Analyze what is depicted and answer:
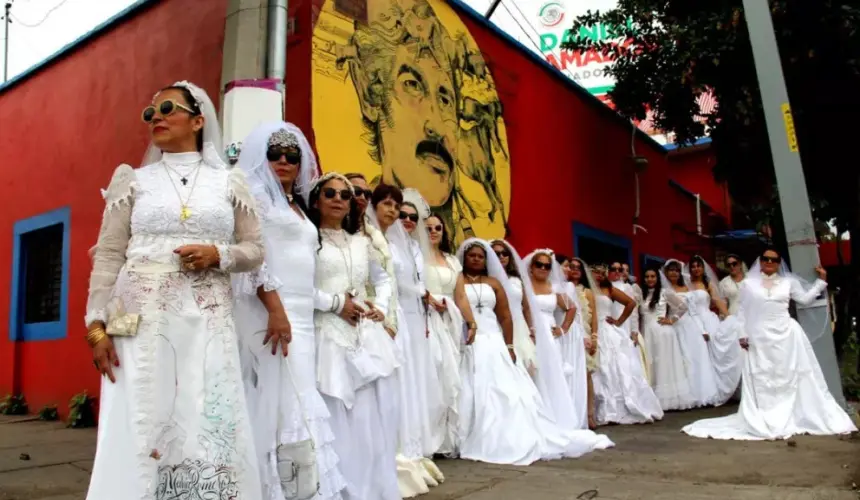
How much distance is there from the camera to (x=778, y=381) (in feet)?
23.7

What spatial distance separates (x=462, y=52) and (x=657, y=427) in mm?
4600

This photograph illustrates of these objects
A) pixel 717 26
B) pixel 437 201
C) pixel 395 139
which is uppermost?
pixel 717 26

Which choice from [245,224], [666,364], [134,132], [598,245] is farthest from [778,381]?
[134,132]

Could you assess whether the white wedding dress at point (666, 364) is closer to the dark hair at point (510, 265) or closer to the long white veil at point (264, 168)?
the dark hair at point (510, 265)

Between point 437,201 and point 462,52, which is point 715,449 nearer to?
point 437,201

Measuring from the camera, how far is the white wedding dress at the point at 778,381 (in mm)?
6922

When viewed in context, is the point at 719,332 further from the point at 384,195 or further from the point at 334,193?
the point at 334,193

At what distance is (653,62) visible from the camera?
11.1 meters

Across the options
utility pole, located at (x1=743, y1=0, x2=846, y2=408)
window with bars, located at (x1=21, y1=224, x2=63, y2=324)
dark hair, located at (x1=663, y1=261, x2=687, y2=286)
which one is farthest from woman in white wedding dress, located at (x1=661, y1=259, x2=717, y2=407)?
window with bars, located at (x1=21, y1=224, x2=63, y2=324)

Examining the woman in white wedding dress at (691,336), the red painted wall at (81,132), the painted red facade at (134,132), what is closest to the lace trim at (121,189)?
the painted red facade at (134,132)

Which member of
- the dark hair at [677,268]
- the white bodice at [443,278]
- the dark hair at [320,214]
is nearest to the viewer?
the dark hair at [320,214]

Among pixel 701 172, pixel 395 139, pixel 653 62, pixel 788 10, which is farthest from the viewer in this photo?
pixel 701 172

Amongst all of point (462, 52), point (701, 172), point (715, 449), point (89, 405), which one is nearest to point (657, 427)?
point (715, 449)

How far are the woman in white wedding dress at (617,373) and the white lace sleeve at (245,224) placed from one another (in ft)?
19.4
